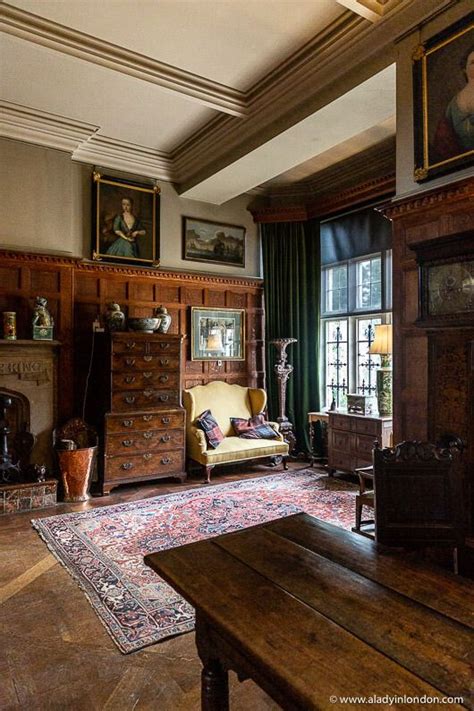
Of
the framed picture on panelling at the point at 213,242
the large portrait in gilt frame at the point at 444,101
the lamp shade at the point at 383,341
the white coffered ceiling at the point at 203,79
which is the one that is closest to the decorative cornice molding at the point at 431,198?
the large portrait in gilt frame at the point at 444,101

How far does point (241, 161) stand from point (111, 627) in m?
4.39

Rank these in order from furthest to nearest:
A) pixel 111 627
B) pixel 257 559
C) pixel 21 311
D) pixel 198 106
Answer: pixel 21 311 < pixel 198 106 < pixel 111 627 < pixel 257 559

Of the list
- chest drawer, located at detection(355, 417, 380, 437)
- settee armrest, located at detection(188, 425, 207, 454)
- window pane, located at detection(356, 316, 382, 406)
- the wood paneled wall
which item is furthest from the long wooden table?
window pane, located at detection(356, 316, 382, 406)

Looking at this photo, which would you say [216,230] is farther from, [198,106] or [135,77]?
[135,77]

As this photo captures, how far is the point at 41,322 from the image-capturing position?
15.6ft

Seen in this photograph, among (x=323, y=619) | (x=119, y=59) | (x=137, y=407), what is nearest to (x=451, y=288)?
(x=323, y=619)

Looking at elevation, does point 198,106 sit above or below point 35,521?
above

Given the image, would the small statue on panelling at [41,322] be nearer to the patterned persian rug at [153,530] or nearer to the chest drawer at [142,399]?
the chest drawer at [142,399]

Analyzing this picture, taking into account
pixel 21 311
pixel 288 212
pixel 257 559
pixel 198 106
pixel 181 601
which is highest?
pixel 198 106

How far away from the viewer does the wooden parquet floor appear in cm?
192

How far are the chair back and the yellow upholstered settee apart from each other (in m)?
3.36

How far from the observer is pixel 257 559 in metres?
1.59

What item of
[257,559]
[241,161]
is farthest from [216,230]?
[257,559]

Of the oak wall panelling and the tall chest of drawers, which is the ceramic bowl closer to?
the tall chest of drawers
